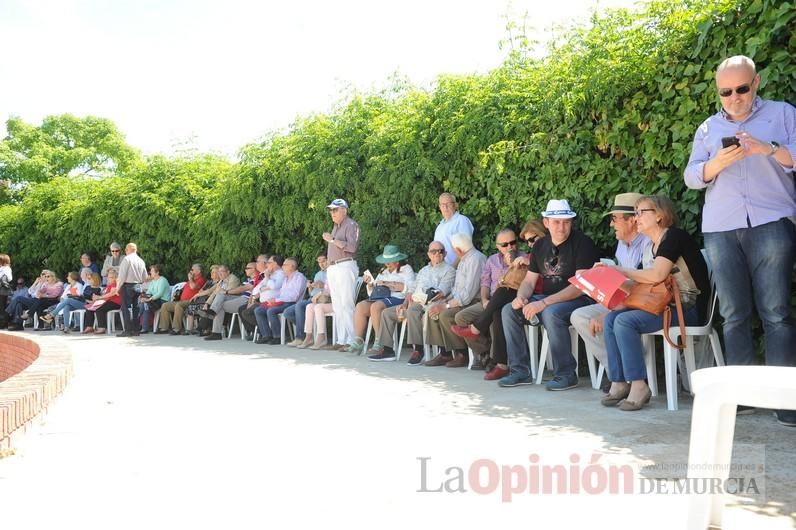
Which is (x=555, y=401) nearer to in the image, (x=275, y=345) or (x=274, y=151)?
(x=275, y=345)

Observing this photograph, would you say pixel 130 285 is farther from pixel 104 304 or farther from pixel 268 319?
pixel 268 319

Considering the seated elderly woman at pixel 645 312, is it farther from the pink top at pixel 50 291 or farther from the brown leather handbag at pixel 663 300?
the pink top at pixel 50 291

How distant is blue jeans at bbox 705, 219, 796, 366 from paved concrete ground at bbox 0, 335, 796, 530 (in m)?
0.44

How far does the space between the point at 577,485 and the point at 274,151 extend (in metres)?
9.84

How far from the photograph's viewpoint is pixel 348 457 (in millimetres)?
3971

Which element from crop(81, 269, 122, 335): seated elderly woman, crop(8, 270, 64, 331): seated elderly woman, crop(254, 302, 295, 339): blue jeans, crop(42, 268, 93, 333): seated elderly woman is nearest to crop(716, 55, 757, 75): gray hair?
crop(254, 302, 295, 339): blue jeans

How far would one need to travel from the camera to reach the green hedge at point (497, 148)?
5.82 metres

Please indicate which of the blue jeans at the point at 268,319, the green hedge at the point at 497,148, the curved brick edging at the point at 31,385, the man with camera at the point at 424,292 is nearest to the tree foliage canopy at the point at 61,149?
the green hedge at the point at 497,148

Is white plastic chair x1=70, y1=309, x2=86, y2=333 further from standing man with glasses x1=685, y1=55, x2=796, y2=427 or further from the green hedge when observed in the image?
standing man with glasses x1=685, y1=55, x2=796, y2=427

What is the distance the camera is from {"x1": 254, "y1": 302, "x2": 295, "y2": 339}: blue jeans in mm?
11461

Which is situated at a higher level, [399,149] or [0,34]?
[0,34]

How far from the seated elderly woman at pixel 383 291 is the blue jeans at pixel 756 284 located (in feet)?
15.4

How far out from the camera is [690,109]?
19.0 feet

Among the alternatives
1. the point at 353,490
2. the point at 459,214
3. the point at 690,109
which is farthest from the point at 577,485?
the point at 459,214
